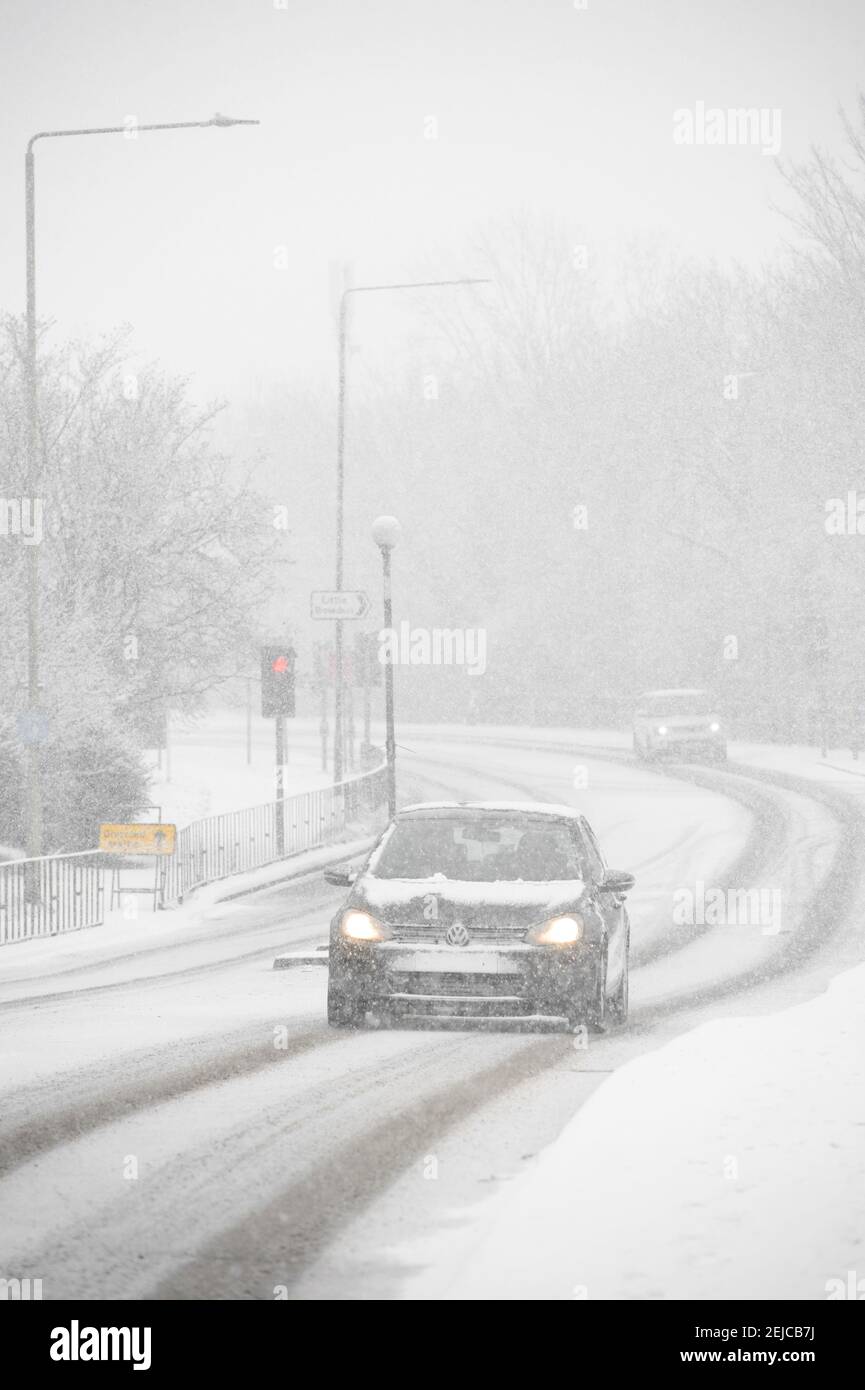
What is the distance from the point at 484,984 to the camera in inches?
453

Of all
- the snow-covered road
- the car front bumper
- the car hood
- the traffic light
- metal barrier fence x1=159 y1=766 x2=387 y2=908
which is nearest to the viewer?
the snow-covered road

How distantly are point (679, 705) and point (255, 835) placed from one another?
22.3 meters

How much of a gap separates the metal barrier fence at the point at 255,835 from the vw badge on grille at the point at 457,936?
42.5 feet

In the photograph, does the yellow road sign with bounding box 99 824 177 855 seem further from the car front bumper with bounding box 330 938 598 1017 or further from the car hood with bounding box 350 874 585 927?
the car front bumper with bounding box 330 938 598 1017

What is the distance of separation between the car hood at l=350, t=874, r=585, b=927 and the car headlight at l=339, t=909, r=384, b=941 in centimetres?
6

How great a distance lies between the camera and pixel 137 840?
74.5 feet

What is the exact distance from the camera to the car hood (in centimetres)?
1162

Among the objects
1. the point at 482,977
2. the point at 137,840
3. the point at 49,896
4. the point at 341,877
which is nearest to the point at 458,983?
the point at 482,977

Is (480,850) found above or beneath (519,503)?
beneath

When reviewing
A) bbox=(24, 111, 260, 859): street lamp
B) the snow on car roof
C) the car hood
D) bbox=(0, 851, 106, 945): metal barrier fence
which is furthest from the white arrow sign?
the car hood

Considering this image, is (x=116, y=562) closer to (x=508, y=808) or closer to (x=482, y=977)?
(x=508, y=808)

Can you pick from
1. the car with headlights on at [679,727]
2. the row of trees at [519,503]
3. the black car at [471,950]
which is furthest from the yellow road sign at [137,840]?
the car with headlights on at [679,727]

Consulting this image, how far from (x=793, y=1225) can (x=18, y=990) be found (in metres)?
11.4

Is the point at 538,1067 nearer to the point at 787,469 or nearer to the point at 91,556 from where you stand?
the point at 91,556
